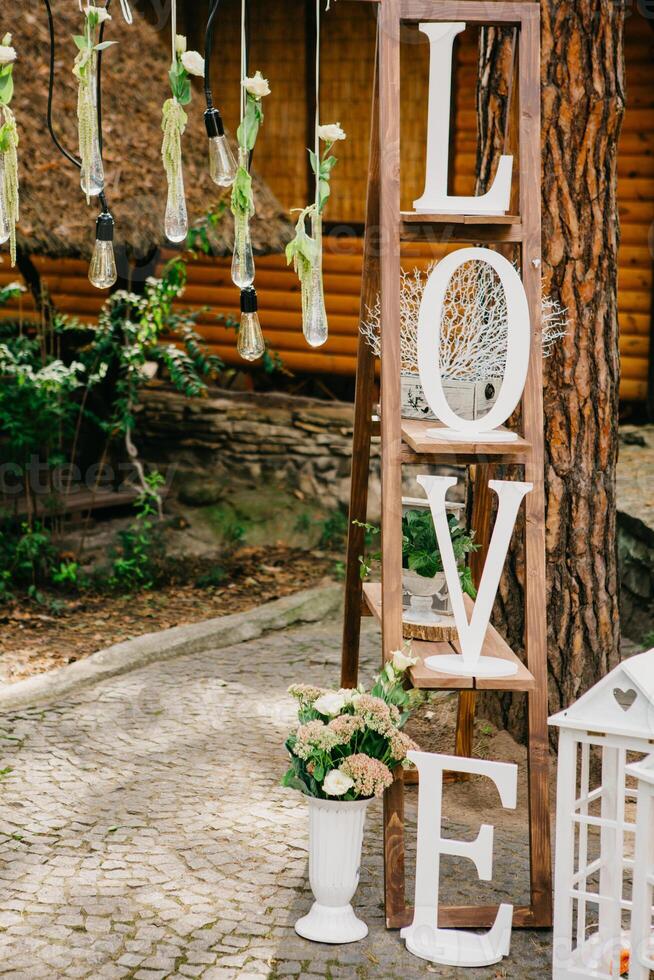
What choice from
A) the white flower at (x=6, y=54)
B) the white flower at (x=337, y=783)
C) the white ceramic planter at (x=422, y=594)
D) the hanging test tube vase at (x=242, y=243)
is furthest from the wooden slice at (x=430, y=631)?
the white flower at (x=6, y=54)

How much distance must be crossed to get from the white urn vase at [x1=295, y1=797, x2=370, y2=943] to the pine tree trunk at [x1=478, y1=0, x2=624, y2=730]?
151 cm

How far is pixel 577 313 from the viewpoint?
174 inches

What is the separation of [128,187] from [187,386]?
49.7 inches

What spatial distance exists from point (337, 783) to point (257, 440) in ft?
19.4

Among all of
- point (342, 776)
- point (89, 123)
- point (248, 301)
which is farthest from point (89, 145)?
point (342, 776)

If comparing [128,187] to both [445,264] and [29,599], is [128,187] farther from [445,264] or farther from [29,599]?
[445,264]

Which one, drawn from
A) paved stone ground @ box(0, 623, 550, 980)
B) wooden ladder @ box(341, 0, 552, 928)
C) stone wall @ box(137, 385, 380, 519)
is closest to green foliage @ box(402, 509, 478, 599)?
wooden ladder @ box(341, 0, 552, 928)

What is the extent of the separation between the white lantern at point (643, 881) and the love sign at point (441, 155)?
161 centimetres

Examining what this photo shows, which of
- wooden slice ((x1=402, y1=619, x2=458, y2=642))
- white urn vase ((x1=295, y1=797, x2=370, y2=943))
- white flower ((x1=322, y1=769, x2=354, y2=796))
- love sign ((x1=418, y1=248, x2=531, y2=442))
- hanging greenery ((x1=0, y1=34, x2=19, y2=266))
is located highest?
hanging greenery ((x1=0, y1=34, x2=19, y2=266))

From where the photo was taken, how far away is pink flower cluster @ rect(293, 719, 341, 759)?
10.6 feet

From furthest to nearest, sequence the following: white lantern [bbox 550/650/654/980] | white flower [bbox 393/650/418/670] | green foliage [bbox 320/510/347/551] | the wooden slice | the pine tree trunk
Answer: green foliage [bbox 320/510/347/551] → the pine tree trunk → the wooden slice → white flower [bbox 393/650/418/670] → white lantern [bbox 550/650/654/980]

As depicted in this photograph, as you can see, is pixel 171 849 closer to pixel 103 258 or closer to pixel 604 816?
pixel 604 816

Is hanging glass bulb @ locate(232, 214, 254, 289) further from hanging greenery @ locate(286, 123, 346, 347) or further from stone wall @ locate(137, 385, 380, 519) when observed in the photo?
stone wall @ locate(137, 385, 380, 519)

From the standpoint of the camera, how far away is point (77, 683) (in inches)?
214
